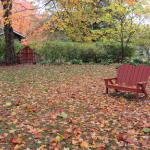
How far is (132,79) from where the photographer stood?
33.3 feet

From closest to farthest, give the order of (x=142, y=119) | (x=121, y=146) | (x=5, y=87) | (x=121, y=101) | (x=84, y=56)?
(x=121, y=146)
(x=142, y=119)
(x=121, y=101)
(x=5, y=87)
(x=84, y=56)

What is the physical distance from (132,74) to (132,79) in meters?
0.17

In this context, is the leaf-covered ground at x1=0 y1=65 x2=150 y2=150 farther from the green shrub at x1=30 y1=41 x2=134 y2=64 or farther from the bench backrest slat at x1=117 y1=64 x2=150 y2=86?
the green shrub at x1=30 y1=41 x2=134 y2=64

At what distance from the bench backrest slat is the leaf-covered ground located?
631 millimetres

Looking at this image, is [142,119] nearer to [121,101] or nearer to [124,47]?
[121,101]

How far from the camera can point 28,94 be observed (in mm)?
10195

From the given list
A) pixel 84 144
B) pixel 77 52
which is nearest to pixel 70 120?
pixel 84 144

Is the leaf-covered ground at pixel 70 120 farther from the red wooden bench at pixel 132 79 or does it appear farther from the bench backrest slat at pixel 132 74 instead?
the bench backrest slat at pixel 132 74

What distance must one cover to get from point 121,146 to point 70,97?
4.46 m

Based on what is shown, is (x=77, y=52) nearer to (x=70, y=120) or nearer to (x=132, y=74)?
(x=132, y=74)

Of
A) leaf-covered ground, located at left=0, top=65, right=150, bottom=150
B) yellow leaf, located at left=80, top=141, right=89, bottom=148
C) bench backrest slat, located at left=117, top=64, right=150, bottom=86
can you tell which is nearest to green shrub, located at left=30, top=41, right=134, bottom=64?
leaf-covered ground, located at left=0, top=65, right=150, bottom=150

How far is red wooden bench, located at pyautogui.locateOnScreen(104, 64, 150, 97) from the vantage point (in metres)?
9.42

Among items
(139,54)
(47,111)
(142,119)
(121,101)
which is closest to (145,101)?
(121,101)

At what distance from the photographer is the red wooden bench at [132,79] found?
9.42 m
